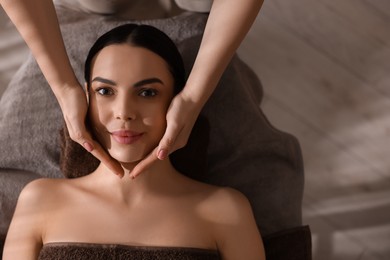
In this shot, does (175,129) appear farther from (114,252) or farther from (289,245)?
(289,245)

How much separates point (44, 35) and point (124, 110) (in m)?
0.27

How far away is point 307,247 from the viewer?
1.47 meters

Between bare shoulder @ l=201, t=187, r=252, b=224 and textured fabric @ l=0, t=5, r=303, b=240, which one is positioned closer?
bare shoulder @ l=201, t=187, r=252, b=224

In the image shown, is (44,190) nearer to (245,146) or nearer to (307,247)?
(245,146)

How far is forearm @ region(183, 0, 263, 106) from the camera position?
4.12 feet

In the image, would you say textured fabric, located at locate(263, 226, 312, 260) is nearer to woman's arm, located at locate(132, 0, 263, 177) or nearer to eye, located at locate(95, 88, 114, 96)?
woman's arm, located at locate(132, 0, 263, 177)

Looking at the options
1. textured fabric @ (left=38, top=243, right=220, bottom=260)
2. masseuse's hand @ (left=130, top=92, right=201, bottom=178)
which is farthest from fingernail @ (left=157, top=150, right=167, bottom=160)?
textured fabric @ (left=38, top=243, right=220, bottom=260)

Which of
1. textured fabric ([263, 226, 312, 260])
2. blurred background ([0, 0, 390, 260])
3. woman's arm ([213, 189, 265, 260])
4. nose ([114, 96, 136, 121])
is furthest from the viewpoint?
blurred background ([0, 0, 390, 260])

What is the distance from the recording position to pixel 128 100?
1220 millimetres

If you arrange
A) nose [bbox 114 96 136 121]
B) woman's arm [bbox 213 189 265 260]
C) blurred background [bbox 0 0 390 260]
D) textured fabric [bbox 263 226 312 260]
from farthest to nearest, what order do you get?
blurred background [bbox 0 0 390 260] → textured fabric [bbox 263 226 312 260] → woman's arm [bbox 213 189 265 260] → nose [bbox 114 96 136 121]

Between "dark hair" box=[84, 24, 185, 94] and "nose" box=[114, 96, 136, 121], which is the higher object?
"dark hair" box=[84, 24, 185, 94]

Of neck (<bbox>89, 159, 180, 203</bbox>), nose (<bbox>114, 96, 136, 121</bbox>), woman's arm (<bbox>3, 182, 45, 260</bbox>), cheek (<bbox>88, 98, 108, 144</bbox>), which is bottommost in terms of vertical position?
woman's arm (<bbox>3, 182, 45, 260</bbox>)

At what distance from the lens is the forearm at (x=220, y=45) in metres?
1.26

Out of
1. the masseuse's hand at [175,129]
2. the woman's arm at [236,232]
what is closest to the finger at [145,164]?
the masseuse's hand at [175,129]
